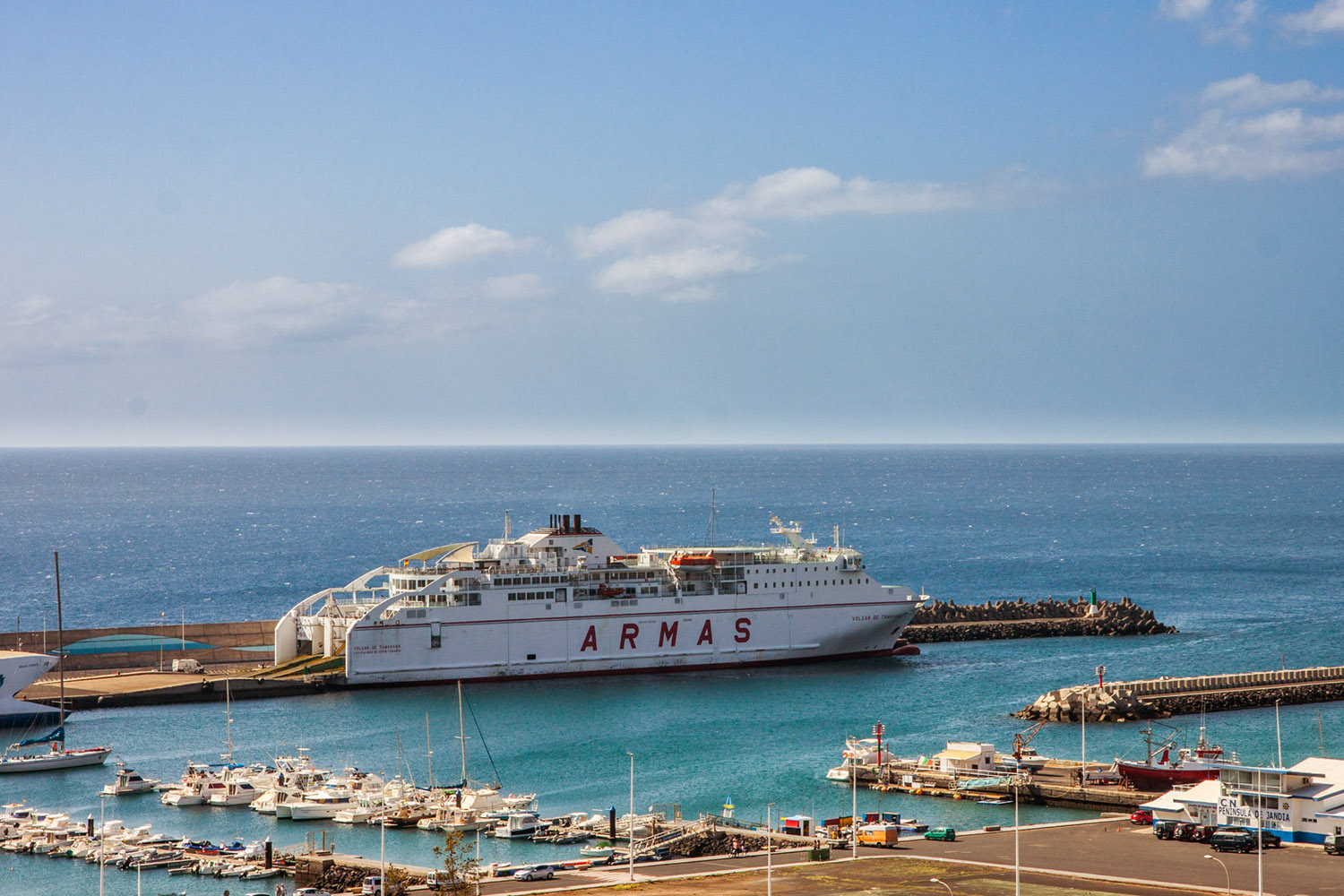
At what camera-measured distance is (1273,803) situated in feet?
100

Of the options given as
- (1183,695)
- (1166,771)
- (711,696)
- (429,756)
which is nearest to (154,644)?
(711,696)

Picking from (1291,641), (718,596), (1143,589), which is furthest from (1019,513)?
(718,596)

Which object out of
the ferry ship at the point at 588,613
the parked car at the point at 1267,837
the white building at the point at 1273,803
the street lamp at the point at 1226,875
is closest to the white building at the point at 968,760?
the white building at the point at 1273,803

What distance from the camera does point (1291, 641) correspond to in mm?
64500

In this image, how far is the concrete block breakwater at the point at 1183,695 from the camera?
48.2m

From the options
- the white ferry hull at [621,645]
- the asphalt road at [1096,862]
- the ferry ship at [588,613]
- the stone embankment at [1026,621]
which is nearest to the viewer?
the asphalt road at [1096,862]

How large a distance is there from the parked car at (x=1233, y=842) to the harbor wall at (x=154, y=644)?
132 feet

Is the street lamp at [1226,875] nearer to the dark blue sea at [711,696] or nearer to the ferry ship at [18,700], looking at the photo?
the dark blue sea at [711,696]

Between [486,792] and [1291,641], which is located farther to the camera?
[1291,641]

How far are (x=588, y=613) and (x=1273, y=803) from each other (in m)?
31.6

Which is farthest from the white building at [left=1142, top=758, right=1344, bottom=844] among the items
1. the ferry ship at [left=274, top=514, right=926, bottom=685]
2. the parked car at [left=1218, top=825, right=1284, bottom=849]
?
the ferry ship at [left=274, top=514, right=926, bottom=685]

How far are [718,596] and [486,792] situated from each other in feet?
79.4

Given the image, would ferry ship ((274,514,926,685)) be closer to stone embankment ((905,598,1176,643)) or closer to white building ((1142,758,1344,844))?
stone embankment ((905,598,1176,643))

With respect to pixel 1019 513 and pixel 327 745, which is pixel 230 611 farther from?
pixel 1019 513
